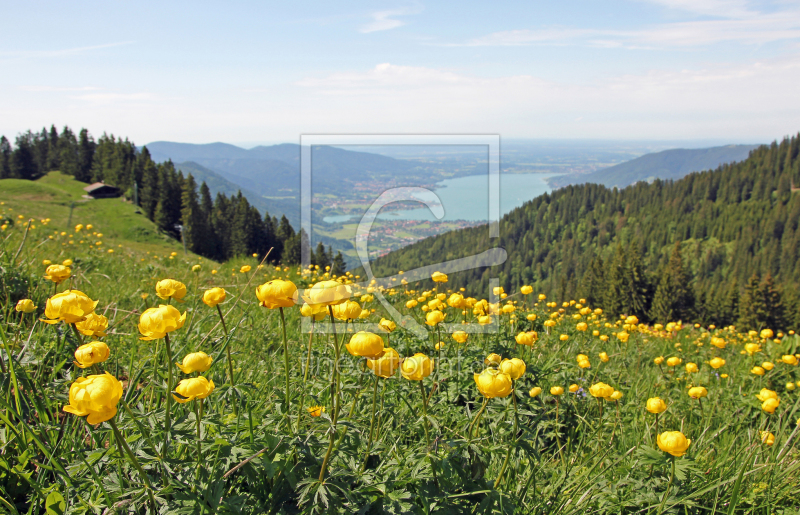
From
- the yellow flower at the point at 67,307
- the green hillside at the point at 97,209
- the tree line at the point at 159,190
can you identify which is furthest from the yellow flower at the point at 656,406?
the green hillside at the point at 97,209

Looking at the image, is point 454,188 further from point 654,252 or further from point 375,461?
point 654,252

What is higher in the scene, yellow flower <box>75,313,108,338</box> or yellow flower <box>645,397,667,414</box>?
yellow flower <box>75,313,108,338</box>

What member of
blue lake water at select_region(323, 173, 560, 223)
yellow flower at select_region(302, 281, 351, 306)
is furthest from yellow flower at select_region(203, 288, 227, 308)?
blue lake water at select_region(323, 173, 560, 223)

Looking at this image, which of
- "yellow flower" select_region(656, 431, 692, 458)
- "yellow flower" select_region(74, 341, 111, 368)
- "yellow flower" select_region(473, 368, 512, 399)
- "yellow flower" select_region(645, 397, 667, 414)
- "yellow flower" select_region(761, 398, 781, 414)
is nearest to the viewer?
"yellow flower" select_region(74, 341, 111, 368)

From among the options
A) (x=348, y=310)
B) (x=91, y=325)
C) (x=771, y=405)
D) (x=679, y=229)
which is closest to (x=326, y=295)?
(x=348, y=310)

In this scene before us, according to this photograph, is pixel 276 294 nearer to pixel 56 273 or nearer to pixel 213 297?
pixel 213 297

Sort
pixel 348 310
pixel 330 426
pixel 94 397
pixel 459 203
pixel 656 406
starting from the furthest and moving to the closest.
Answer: pixel 459 203
pixel 656 406
pixel 348 310
pixel 330 426
pixel 94 397

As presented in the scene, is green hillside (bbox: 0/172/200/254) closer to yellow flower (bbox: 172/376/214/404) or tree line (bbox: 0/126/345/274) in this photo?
tree line (bbox: 0/126/345/274)
